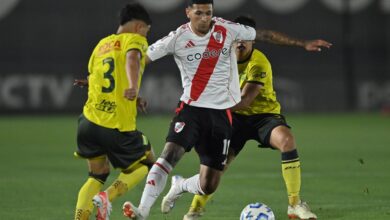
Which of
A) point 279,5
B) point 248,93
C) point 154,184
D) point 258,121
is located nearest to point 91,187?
point 154,184

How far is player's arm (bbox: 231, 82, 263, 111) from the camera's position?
939 centimetres

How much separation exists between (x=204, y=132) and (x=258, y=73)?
4.01ft

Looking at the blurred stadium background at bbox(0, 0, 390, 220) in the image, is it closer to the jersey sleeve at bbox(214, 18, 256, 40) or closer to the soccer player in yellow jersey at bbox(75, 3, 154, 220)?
the jersey sleeve at bbox(214, 18, 256, 40)

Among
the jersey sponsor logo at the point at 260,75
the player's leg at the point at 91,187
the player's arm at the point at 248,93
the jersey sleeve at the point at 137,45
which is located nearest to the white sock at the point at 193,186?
the player's arm at the point at 248,93

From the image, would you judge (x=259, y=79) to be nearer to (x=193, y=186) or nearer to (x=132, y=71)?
(x=193, y=186)

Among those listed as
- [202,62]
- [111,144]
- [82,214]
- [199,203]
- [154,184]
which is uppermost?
[202,62]

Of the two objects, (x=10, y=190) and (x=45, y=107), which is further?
(x=45, y=107)

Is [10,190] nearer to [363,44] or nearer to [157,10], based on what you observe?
[157,10]

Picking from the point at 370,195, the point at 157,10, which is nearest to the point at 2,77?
the point at 157,10

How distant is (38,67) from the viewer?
22750 mm

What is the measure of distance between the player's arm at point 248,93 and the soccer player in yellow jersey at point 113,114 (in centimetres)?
130

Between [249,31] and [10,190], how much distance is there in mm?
3793

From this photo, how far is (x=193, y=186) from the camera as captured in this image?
29.6 feet

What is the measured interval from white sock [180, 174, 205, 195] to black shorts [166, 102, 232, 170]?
233 mm
